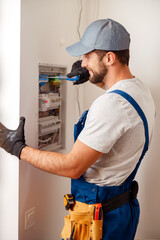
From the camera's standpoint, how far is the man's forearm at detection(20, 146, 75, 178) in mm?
1179

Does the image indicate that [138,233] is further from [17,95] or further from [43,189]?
[17,95]

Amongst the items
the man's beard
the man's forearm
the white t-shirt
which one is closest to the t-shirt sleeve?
the white t-shirt

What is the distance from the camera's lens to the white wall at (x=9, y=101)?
1.38 meters

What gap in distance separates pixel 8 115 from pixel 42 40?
18.9 inches

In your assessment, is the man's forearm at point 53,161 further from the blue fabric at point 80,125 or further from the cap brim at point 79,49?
the cap brim at point 79,49

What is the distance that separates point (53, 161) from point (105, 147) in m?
0.24

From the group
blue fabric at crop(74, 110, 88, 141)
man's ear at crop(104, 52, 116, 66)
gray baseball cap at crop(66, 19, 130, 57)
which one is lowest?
blue fabric at crop(74, 110, 88, 141)

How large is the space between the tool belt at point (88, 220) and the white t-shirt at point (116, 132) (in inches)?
3.9

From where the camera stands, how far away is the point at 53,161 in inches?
47.4

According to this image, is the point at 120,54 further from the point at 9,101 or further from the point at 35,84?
the point at 9,101

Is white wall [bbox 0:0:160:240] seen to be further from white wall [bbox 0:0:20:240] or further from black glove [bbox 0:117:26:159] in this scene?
black glove [bbox 0:117:26:159]

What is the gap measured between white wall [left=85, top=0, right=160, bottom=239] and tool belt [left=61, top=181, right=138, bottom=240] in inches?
32.7

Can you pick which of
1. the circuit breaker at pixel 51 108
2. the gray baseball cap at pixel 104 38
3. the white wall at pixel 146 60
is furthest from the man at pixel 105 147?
the white wall at pixel 146 60

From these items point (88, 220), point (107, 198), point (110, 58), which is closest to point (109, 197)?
point (107, 198)
